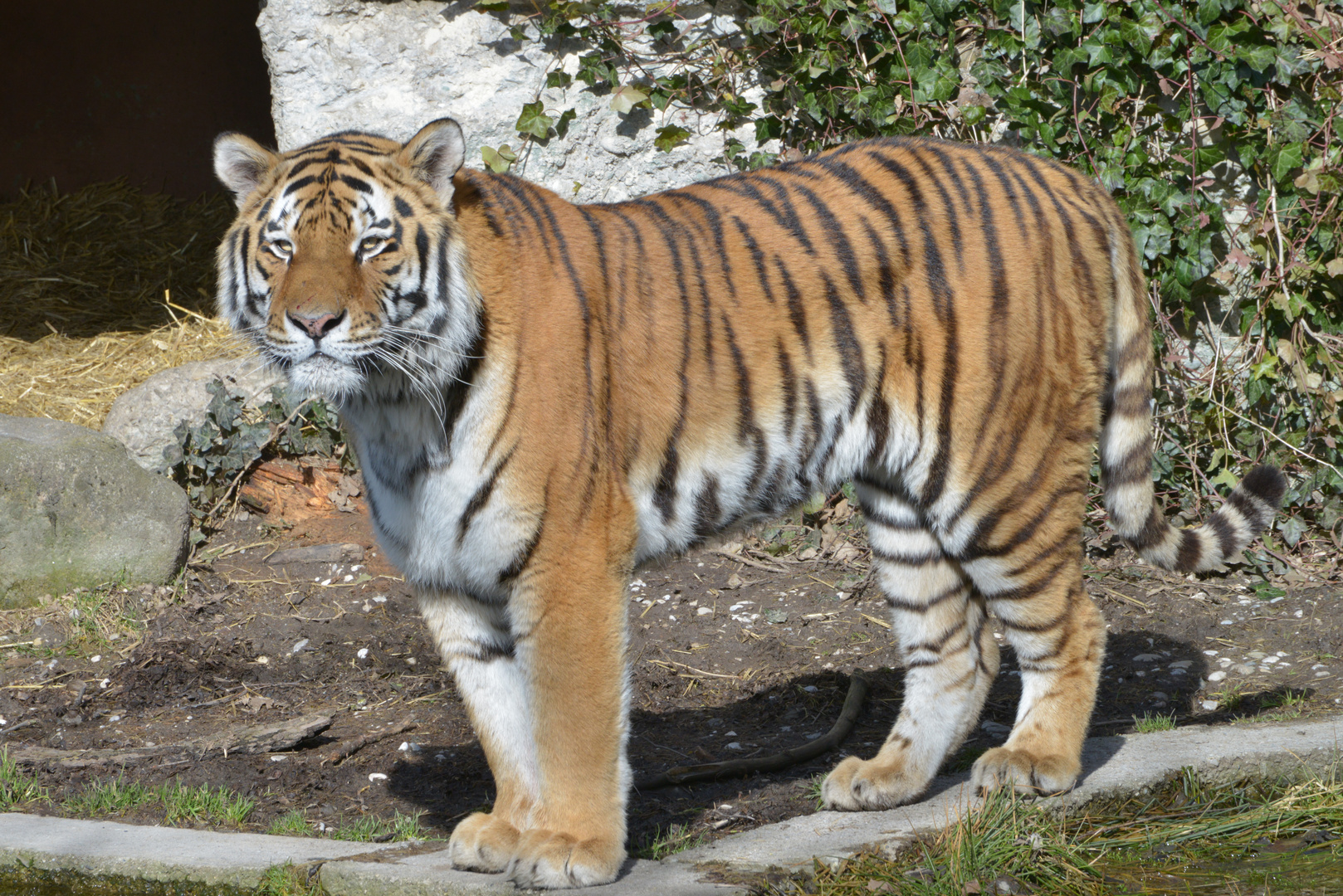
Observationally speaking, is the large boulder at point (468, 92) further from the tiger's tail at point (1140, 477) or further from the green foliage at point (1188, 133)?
the tiger's tail at point (1140, 477)

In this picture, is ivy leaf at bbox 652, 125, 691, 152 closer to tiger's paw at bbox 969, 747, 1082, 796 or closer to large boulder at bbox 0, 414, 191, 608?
large boulder at bbox 0, 414, 191, 608

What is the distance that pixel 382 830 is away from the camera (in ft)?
10.8

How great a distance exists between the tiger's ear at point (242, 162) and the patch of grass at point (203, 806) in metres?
1.58

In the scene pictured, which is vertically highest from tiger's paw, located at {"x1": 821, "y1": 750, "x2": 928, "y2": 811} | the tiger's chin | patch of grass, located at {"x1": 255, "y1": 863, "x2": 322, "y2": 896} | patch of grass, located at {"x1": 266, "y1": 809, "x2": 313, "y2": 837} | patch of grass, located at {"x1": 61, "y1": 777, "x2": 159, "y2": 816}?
the tiger's chin

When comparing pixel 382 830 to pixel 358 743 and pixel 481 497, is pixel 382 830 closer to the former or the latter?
pixel 358 743

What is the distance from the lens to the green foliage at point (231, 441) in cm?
577

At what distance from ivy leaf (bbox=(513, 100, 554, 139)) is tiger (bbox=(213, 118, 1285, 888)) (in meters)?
2.43

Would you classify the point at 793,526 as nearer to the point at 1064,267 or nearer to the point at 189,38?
the point at 1064,267

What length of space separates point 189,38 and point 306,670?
5546 millimetres

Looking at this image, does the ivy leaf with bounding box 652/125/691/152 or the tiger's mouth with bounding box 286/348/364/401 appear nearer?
the tiger's mouth with bounding box 286/348/364/401

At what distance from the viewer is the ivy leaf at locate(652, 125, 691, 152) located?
549cm

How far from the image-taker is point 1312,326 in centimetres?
505

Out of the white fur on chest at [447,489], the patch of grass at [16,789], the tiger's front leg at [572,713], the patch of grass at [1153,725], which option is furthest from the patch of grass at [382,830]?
the patch of grass at [1153,725]

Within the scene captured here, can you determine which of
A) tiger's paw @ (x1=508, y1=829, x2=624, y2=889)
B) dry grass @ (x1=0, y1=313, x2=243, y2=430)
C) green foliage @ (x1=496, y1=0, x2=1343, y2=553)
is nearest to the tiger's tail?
tiger's paw @ (x1=508, y1=829, x2=624, y2=889)
